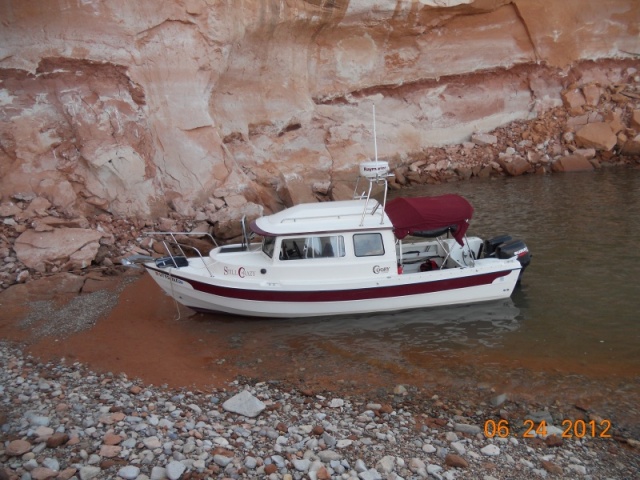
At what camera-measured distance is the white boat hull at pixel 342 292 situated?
9.84m

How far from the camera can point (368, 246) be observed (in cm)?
1002

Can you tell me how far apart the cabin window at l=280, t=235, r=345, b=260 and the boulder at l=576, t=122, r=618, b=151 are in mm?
17855

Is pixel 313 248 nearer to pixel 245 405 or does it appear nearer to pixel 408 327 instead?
pixel 408 327

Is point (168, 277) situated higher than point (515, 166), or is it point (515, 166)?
point (168, 277)

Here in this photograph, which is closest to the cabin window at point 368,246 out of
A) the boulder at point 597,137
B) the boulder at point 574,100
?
the boulder at point 597,137

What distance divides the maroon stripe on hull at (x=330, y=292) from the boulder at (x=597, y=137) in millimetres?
16420

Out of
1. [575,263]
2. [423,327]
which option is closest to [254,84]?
[575,263]

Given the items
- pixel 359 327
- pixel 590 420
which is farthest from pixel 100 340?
pixel 590 420

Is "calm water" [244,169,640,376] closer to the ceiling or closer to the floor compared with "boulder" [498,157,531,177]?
closer to the floor

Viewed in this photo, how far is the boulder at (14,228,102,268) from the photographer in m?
12.4

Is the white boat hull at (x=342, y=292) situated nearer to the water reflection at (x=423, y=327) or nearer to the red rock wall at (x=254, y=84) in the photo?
the water reflection at (x=423, y=327)

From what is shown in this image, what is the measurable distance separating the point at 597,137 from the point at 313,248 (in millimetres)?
18356

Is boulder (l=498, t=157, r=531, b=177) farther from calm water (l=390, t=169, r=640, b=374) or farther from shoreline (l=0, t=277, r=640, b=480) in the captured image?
shoreline (l=0, t=277, r=640, b=480)

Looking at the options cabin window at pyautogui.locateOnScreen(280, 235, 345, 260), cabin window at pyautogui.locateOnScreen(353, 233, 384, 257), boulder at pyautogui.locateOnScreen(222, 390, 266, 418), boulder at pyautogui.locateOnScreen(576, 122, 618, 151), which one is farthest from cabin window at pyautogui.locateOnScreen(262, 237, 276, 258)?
boulder at pyautogui.locateOnScreen(576, 122, 618, 151)
